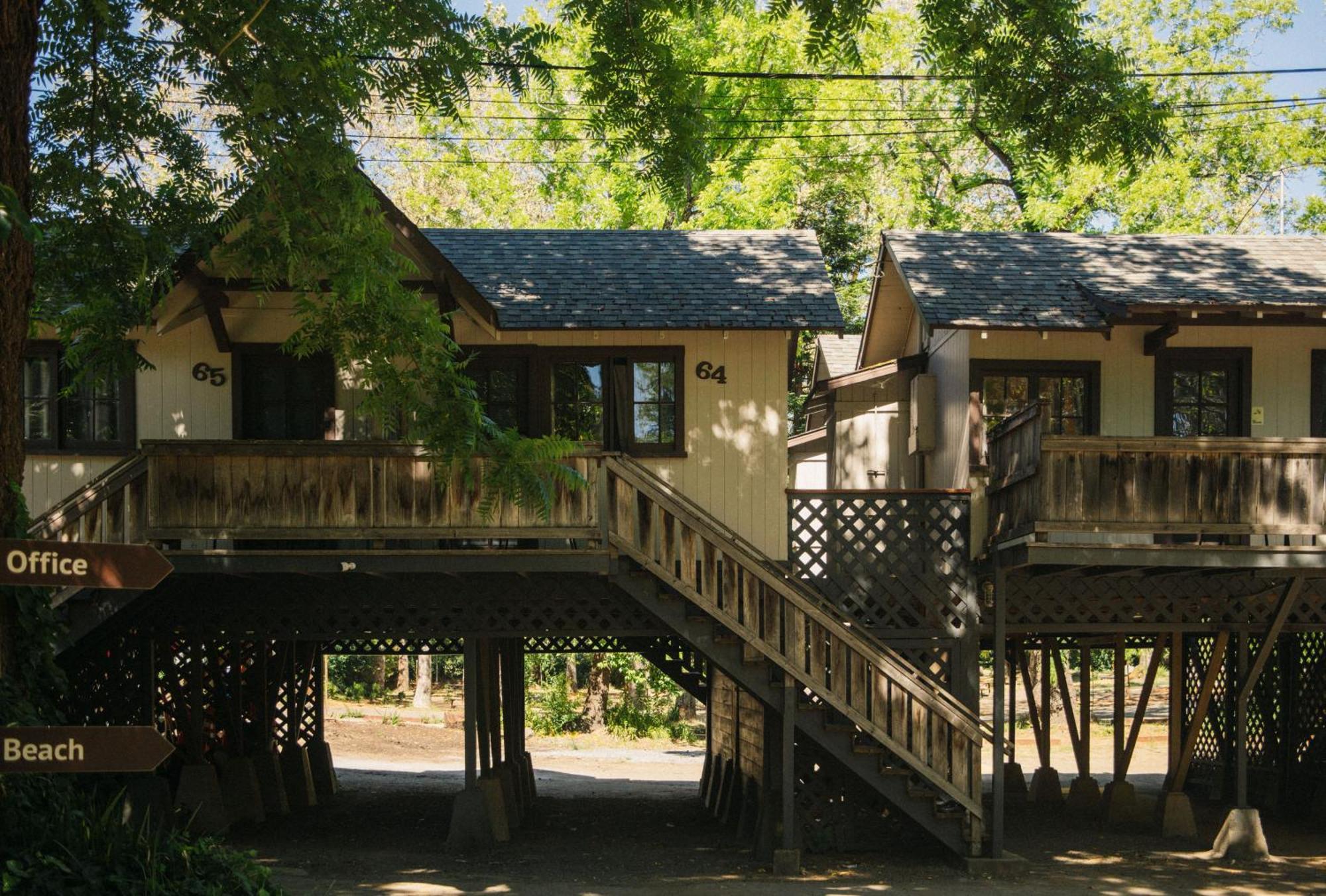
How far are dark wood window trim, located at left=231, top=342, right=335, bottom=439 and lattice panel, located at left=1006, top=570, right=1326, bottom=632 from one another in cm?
914

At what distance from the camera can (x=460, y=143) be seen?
38531 mm

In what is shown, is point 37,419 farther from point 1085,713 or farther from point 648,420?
point 1085,713

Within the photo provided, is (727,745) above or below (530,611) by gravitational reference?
below

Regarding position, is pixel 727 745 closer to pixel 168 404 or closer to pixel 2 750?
pixel 168 404

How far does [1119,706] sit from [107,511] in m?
15.4

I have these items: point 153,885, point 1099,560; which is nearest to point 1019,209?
point 1099,560

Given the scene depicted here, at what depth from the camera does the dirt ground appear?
16.1m

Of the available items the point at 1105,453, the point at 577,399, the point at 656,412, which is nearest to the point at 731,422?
the point at 656,412

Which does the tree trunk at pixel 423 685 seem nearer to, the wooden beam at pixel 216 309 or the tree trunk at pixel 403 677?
the tree trunk at pixel 403 677

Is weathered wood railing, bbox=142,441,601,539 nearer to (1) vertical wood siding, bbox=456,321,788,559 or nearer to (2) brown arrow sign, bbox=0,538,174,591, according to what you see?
(1) vertical wood siding, bbox=456,321,788,559

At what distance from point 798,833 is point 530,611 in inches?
Answer: 163

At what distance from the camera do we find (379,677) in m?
44.1

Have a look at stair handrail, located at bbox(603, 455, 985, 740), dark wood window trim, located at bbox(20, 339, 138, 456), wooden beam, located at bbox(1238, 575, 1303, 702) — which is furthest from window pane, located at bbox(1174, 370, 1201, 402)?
dark wood window trim, located at bbox(20, 339, 138, 456)

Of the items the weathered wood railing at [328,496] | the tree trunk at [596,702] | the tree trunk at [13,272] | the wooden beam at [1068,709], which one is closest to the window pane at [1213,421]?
the wooden beam at [1068,709]
